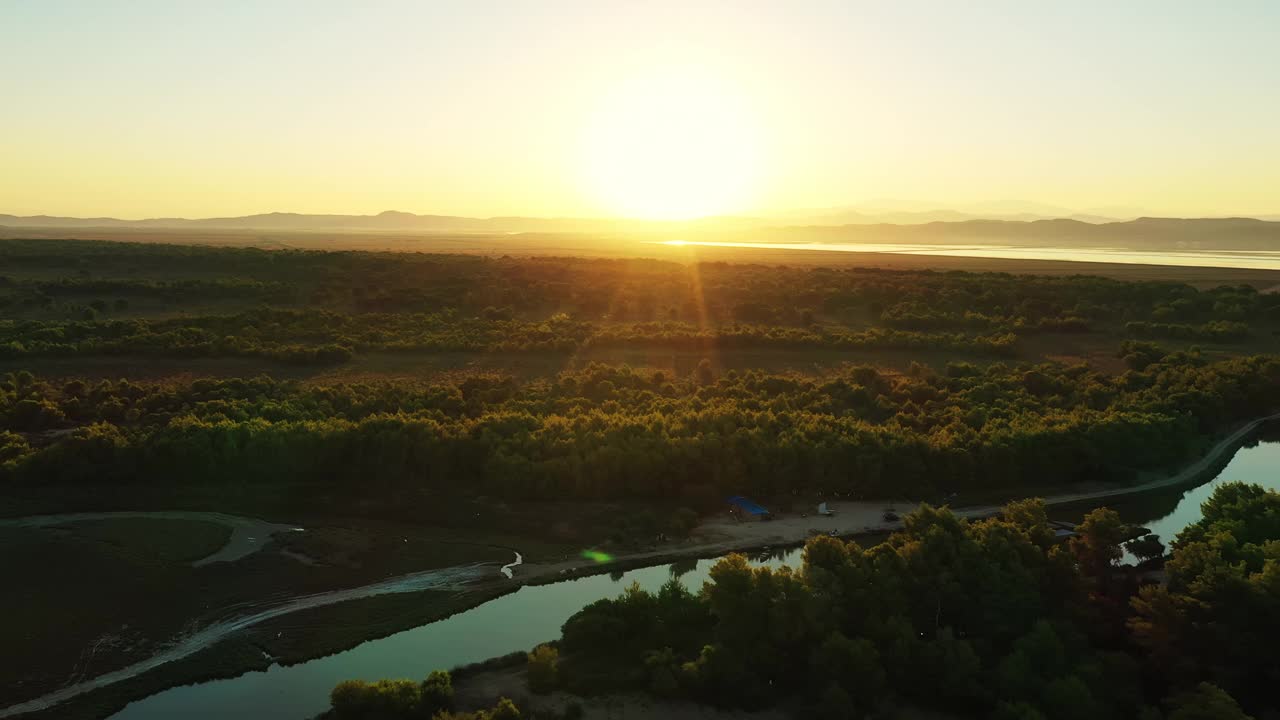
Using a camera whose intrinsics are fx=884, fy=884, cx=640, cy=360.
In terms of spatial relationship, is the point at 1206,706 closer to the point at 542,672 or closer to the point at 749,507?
the point at 542,672

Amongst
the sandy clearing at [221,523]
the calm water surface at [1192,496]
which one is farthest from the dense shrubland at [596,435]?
the sandy clearing at [221,523]

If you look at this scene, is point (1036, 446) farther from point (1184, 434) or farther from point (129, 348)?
→ point (129, 348)

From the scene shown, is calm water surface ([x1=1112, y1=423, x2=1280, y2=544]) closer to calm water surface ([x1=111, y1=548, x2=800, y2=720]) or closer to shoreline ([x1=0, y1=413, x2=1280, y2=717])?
shoreline ([x1=0, y1=413, x2=1280, y2=717])

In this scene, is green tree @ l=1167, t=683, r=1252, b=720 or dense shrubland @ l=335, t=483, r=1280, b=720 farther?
dense shrubland @ l=335, t=483, r=1280, b=720

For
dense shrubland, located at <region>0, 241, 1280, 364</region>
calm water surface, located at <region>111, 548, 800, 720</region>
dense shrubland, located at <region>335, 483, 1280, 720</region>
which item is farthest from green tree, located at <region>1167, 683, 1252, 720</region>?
dense shrubland, located at <region>0, 241, 1280, 364</region>

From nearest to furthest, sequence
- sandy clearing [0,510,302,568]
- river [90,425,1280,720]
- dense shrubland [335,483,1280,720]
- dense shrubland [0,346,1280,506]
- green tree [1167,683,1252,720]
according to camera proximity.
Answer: green tree [1167,683,1252,720], dense shrubland [335,483,1280,720], river [90,425,1280,720], sandy clearing [0,510,302,568], dense shrubland [0,346,1280,506]

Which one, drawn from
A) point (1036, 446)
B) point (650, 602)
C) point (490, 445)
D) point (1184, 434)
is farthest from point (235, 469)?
point (1184, 434)
